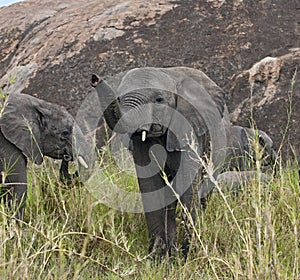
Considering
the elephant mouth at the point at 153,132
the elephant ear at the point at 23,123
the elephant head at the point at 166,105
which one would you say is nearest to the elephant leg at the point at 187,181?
the elephant head at the point at 166,105

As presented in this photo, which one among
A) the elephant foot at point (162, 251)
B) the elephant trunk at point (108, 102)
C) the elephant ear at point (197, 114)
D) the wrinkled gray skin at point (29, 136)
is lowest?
the elephant foot at point (162, 251)

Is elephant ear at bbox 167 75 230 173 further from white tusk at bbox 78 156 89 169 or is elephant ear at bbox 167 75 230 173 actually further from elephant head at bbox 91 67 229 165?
white tusk at bbox 78 156 89 169

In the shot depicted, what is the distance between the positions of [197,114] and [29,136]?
181 cm

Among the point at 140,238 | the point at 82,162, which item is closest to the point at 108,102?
the point at 140,238

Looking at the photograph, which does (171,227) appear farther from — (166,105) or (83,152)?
(83,152)

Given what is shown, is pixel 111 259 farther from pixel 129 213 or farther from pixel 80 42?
pixel 80 42

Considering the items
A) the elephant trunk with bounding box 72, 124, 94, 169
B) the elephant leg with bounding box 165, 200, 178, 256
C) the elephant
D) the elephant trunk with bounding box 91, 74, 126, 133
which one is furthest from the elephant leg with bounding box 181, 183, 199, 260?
the elephant trunk with bounding box 72, 124, 94, 169

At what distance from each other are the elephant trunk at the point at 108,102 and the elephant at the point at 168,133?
1cm

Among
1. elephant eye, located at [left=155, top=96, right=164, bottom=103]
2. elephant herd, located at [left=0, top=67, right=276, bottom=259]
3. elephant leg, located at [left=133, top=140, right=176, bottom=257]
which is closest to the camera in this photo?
elephant herd, located at [left=0, top=67, right=276, bottom=259]

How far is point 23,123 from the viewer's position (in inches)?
220

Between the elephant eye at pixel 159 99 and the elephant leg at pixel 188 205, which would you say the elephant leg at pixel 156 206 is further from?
the elephant eye at pixel 159 99

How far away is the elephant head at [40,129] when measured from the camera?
557 centimetres

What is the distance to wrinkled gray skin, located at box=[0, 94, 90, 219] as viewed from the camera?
17.9 ft

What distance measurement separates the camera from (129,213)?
477cm
